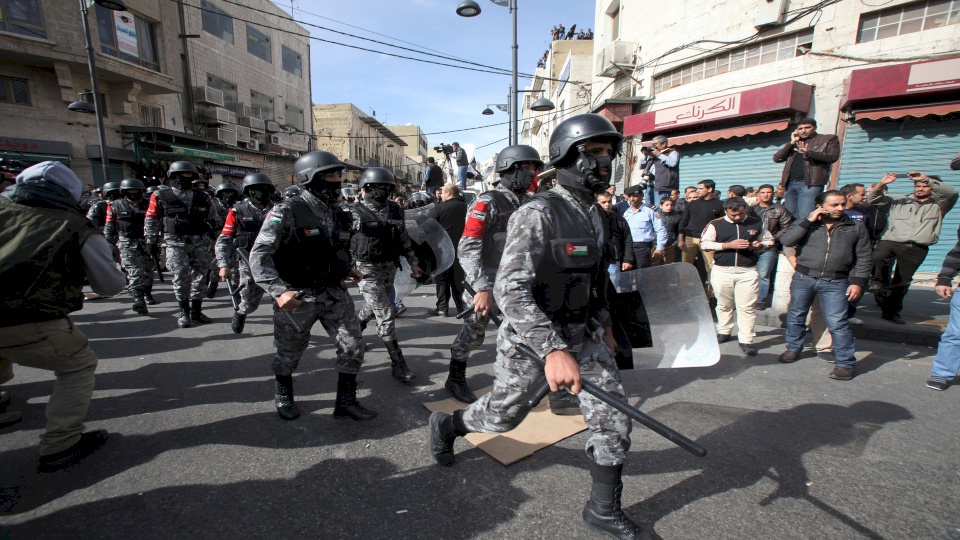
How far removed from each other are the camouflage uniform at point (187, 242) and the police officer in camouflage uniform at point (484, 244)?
4.26 m

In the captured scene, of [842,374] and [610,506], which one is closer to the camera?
[610,506]

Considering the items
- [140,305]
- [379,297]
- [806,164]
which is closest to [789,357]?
[806,164]

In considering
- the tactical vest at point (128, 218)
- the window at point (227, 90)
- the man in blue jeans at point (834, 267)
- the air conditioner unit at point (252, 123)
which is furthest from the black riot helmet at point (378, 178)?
the air conditioner unit at point (252, 123)

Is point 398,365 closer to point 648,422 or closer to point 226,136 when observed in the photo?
point 648,422

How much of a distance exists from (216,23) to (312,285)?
25.8 meters

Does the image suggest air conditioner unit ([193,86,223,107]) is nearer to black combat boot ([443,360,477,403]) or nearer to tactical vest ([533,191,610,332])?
black combat boot ([443,360,477,403])

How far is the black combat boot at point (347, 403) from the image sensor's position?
10.5ft

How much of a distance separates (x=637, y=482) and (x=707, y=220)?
5.33 meters

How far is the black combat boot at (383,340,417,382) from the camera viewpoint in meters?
3.93

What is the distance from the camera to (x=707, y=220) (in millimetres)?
6660

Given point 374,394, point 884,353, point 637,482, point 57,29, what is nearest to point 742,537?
point 637,482

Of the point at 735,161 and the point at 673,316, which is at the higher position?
the point at 735,161

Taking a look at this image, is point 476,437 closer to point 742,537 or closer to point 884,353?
point 742,537

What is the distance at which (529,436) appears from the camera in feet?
9.59
